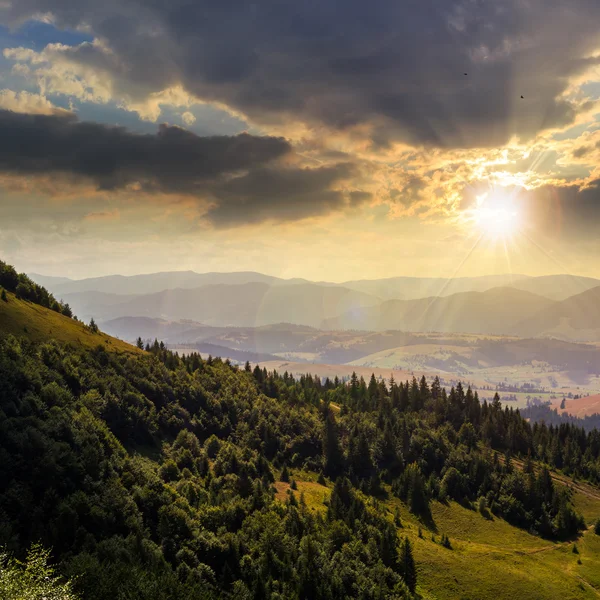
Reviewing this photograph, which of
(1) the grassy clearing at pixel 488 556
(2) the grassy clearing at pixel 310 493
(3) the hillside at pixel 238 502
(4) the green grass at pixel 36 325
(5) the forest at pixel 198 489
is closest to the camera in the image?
(5) the forest at pixel 198 489

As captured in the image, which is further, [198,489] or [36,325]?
[36,325]

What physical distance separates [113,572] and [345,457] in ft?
440

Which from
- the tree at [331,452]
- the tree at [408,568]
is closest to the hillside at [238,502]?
the tree at [408,568]

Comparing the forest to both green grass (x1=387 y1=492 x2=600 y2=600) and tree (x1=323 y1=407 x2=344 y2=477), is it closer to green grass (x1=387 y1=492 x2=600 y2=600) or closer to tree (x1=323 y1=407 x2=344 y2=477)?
tree (x1=323 y1=407 x2=344 y2=477)

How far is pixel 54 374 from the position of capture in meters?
135

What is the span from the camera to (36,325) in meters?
174

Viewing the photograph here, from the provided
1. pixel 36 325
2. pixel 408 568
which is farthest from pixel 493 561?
pixel 36 325

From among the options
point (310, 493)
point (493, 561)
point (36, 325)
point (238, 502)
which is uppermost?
point (36, 325)

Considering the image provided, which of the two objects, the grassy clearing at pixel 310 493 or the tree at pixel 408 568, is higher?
the tree at pixel 408 568

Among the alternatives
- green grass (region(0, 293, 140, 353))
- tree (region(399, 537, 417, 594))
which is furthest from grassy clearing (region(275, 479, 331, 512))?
green grass (region(0, 293, 140, 353))

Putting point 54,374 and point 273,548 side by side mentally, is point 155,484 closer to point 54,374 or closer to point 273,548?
point 273,548

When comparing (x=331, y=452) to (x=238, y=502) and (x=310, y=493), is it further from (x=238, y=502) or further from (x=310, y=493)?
(x=238, y=502)

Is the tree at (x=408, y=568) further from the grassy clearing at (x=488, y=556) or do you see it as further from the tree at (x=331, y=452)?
the tree at (x=331, y=452)

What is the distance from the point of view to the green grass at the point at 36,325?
16148 cm
